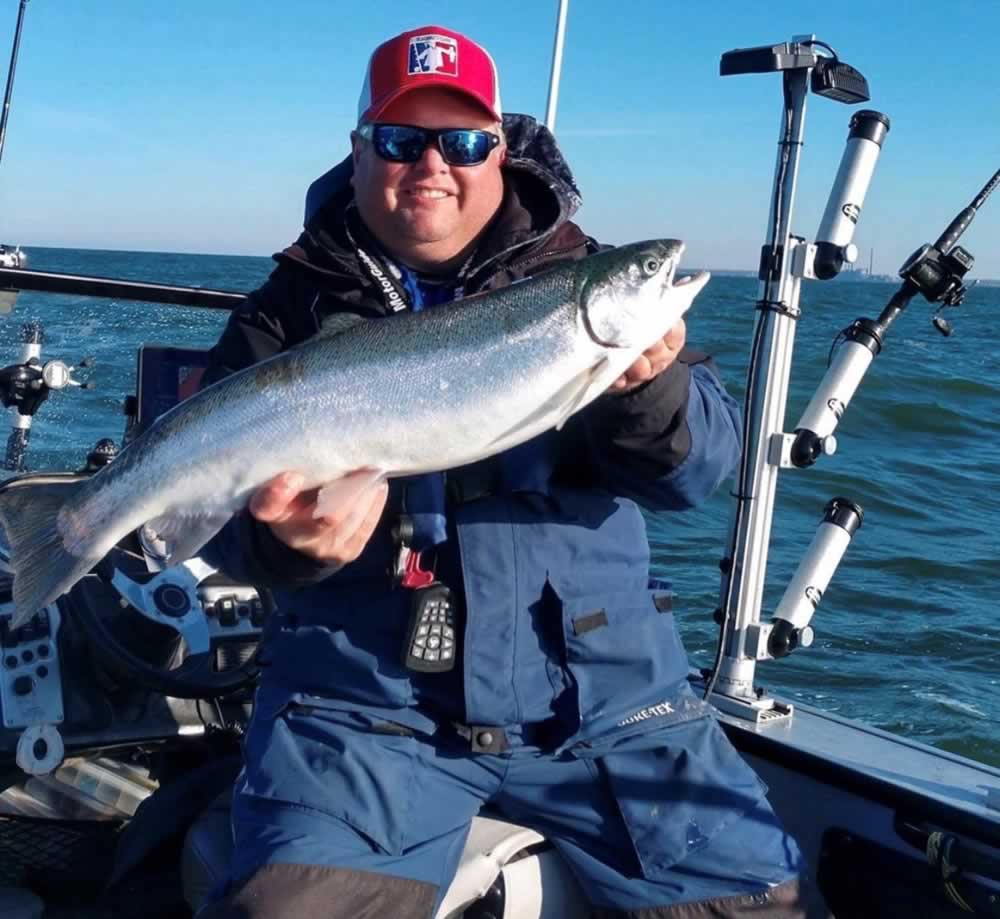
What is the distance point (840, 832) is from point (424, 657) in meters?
1.38

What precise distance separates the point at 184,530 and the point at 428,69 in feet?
4.68

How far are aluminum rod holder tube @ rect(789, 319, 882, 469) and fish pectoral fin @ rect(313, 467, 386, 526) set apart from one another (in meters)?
1.70

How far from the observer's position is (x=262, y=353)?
311 cm

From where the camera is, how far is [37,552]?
2.87m

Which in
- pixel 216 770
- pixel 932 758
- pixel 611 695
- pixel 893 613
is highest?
pixel 611 695

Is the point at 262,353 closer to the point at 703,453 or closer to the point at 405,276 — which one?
the point at 405,276

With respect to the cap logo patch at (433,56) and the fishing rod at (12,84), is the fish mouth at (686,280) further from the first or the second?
the fishing rod at (12,84)

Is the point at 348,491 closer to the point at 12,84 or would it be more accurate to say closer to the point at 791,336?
the point at 791,336

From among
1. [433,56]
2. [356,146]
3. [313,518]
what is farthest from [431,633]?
[433,56]

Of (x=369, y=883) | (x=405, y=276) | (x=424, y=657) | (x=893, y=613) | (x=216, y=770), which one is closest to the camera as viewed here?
(x=369, y=883)

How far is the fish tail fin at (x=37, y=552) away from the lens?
282 cm

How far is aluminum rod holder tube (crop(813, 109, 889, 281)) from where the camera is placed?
3900 millimetres

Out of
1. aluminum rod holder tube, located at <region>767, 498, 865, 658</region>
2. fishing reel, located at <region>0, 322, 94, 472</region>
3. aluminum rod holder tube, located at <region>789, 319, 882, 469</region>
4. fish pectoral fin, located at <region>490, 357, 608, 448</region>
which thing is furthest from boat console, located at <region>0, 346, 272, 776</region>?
aluminum rod holder tube, located at <region>789, 319, 882, 469</region>

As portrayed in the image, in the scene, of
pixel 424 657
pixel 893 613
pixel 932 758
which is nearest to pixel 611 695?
pixel 424 657
